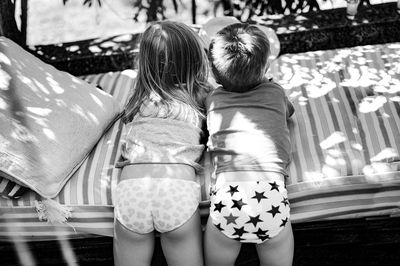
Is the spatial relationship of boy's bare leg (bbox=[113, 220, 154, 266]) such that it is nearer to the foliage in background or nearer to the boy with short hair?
the boy with short hair

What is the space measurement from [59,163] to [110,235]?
0.47 m

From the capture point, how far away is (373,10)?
4406 mm

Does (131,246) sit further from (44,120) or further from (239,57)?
(239,57)

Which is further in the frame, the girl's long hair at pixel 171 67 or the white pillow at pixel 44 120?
the girl's long hair at pixel 171 67

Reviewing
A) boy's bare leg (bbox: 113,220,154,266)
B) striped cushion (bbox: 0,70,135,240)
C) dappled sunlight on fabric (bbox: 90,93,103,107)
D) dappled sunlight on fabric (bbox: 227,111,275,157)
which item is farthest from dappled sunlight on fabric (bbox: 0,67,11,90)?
dappled sunlight on fabric (bbox: 227,111,275,157)

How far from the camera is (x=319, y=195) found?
9.52 feet

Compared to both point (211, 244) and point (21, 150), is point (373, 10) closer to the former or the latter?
point (211, 244)

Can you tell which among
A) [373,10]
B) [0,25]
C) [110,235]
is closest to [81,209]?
[110,235]

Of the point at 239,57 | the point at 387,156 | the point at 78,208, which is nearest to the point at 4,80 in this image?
the point at 78,208

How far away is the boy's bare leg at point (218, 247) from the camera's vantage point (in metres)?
2.68

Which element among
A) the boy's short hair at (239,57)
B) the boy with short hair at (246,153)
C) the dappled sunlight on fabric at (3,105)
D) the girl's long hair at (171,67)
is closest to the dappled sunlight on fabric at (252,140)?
the boy with short hair at (246,153)

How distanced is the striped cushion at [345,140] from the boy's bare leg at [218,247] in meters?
0.41

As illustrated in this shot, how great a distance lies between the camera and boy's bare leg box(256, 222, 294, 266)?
8.68ft

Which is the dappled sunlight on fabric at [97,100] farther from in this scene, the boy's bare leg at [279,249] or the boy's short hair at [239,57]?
the boy's bare leg at [279,249]
